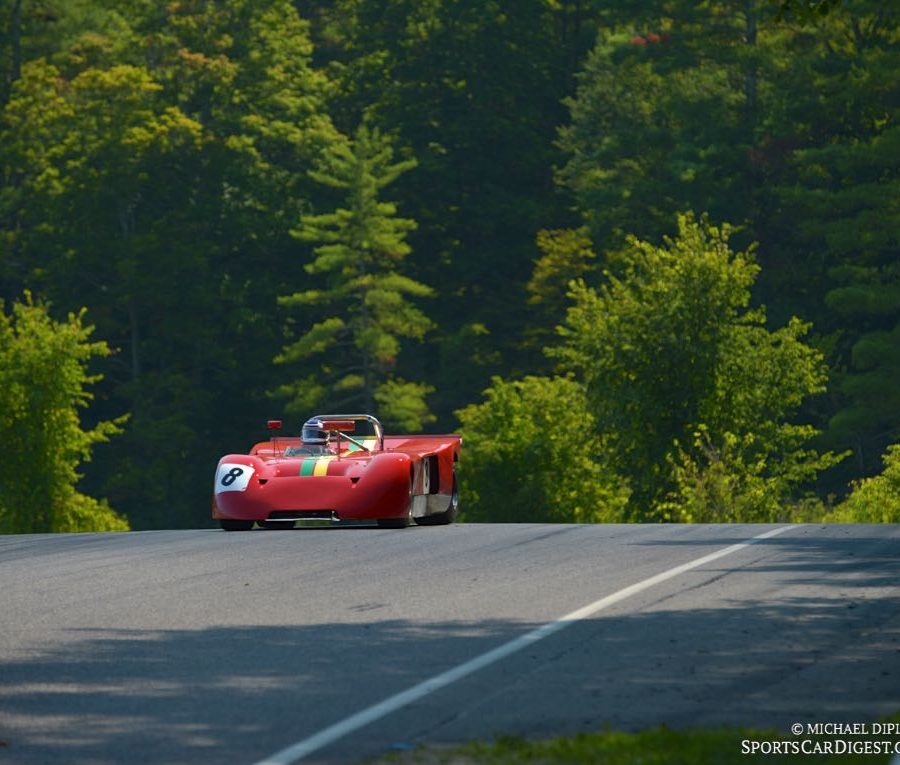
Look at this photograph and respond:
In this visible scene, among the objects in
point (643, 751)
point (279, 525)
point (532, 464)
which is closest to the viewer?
point (643, 751)

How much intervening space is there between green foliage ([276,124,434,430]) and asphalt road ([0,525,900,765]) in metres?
59.6

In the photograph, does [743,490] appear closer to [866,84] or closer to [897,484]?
[897,484]

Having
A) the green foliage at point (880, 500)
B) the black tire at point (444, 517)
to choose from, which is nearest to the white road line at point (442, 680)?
the black tire at point (444, 517)

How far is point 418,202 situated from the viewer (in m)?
85.6

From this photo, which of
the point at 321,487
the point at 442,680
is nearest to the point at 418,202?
the point at 321,487

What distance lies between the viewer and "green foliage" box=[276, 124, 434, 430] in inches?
3081

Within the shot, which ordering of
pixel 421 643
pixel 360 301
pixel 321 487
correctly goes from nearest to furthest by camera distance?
pixel 421 643, pixel 321 487, pixel 360 301

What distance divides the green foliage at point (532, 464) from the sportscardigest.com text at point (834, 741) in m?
51.1

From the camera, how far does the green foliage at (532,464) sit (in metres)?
62.2

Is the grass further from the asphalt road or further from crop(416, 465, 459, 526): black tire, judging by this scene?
crop(416, 465, 459, 526): black tire

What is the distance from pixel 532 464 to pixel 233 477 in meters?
41.8

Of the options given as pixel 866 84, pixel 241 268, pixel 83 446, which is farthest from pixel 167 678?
pixel 241 268

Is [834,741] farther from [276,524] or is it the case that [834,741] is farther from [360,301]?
[360,301]

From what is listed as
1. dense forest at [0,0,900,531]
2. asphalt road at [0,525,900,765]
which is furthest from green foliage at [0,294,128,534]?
asphalt road at [0,525,900,765]
